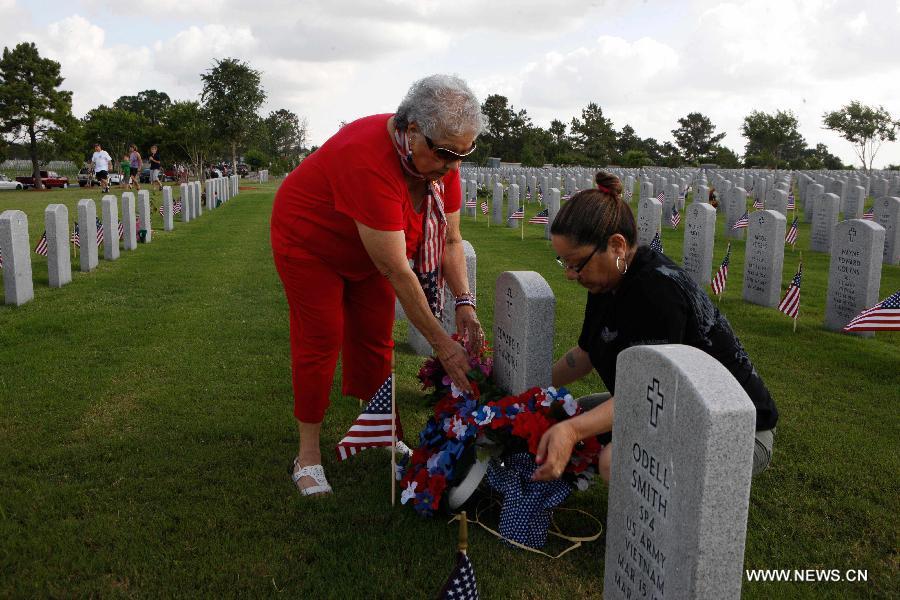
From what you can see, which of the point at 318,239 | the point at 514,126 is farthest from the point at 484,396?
the point at 514,126

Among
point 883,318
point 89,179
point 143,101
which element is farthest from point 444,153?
point 143,101

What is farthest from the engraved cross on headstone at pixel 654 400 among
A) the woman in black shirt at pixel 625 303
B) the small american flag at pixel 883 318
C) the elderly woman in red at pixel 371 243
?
the small american flag at pixel 883 318

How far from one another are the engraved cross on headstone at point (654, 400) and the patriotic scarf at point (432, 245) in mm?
1555

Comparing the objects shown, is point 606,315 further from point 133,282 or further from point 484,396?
point 133,282

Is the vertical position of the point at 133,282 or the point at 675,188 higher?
the point at 675,188

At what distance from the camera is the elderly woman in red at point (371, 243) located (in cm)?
330

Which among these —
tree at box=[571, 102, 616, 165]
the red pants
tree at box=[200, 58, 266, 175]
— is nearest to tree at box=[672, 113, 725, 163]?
tree at box=[571, 102, 616, 165]

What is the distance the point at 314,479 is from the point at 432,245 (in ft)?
4.65

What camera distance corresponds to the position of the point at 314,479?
4.06m

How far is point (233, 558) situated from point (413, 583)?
845 mm

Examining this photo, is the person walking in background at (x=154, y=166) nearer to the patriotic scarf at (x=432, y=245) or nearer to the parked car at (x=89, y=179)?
the parked car at (x=89, y=179)

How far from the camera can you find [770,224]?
980cm

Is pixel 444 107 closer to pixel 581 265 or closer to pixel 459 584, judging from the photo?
pixel 581 265

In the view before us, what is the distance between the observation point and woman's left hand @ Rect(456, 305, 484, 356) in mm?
4062
